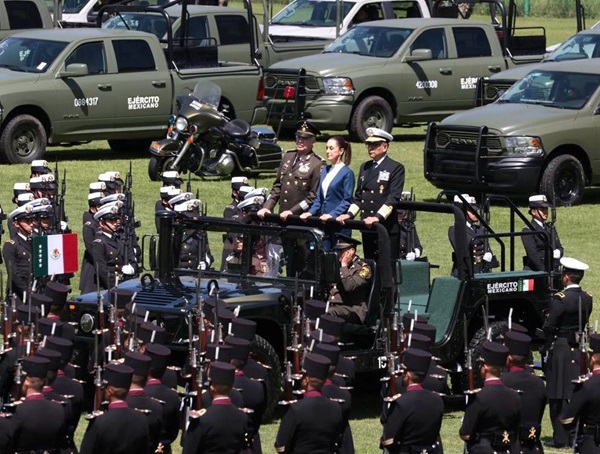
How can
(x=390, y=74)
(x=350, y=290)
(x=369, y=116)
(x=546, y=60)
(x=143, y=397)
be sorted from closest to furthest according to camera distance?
1. (x=143, y=397)
2. (x=350, y=290)
3. (x=546, y=60)
4. (x=390, y=74)
5. (x=369, y=116)

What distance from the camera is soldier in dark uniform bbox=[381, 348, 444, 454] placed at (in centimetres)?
1103

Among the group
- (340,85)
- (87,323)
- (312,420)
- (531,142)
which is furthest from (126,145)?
(312,420)

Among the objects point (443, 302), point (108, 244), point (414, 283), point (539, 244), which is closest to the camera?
point (443, 302)

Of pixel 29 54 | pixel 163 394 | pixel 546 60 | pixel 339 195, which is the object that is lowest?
pixel 546 60

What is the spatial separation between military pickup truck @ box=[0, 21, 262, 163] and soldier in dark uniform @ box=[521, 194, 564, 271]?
906cm

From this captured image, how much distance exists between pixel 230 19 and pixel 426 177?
6.75m

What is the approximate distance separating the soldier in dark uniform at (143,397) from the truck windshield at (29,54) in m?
14.3

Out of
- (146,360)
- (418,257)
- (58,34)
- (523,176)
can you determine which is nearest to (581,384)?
(146,360)

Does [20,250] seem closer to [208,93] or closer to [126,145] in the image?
[208,93]

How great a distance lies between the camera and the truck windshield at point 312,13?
31250mm

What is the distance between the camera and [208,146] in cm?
2416

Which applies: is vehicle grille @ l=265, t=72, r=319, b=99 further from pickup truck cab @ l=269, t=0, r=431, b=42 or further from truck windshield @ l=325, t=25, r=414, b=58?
pickup truck cab @ l=269, t=0, r=431, b=42

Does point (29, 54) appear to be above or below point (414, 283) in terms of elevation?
above

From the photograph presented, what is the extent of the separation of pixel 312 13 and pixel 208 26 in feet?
12.5
